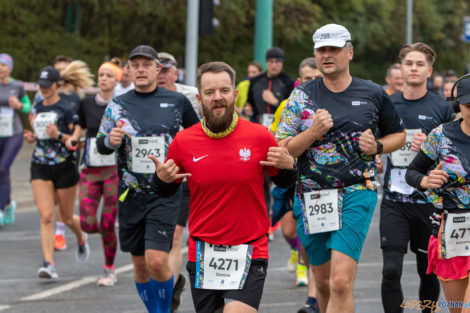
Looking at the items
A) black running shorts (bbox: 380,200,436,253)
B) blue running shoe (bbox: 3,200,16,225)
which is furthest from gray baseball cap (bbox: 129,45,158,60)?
blue running shoe (bbox: 3,200,16,225)

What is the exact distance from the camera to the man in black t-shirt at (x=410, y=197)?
7086mm

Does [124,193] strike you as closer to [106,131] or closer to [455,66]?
[106,131]

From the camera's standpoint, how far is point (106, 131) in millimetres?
7578

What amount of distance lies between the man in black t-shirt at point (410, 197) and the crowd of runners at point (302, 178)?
10 millimetres

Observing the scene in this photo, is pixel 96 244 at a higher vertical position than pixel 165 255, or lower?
lower

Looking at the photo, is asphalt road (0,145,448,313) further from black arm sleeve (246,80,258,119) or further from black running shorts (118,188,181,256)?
black arm sleeve (246,80,258,119)

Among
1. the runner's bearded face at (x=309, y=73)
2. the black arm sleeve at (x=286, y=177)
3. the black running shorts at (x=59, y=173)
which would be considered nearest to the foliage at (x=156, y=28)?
the black running shorts at (x=59, y=173)

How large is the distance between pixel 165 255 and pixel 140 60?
1498 millimetres

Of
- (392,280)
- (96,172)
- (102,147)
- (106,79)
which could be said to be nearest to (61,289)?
(96,172)

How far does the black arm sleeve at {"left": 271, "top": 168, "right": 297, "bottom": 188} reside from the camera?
5.64 meters

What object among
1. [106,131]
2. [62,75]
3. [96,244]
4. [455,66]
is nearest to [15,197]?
[96,244]

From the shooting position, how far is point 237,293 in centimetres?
540

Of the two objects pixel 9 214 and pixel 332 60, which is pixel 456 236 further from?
pixel 9 214

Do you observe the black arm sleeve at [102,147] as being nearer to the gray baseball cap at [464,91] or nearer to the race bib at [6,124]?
the gray baseball cap at [464,91]
